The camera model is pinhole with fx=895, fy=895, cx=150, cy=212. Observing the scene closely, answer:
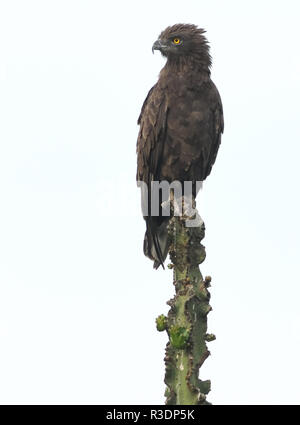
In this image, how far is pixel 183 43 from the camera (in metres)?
13.1

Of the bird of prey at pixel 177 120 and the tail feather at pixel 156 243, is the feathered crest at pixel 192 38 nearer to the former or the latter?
the bird of prey at pixel 177 120

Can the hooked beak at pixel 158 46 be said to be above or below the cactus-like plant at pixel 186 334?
above

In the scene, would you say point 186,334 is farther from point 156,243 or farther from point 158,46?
point 158,46

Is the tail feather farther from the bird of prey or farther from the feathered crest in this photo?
the feathered crest

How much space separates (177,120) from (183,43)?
1261mm

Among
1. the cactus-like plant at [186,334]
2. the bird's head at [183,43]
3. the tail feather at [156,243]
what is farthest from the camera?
the bird's head at [183,43]

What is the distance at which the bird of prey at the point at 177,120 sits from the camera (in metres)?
12.7

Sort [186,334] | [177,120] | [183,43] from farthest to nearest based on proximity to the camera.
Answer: [183,43], [177,120], [186,334]

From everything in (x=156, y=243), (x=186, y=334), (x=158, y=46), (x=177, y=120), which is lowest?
(x=186, y=334)

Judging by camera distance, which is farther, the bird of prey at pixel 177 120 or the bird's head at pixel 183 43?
the bird's head at pixel 183 43

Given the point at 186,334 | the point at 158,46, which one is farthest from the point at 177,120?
the point at 186,334

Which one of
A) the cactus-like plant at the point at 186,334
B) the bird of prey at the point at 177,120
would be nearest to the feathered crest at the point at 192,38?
the bird of prey at the point at 177,120

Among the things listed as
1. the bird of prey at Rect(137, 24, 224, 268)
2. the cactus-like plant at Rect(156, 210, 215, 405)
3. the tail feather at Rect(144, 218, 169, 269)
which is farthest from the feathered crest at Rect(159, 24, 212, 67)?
the cactus-like plant at Rect(156, 210, 215, 405)
